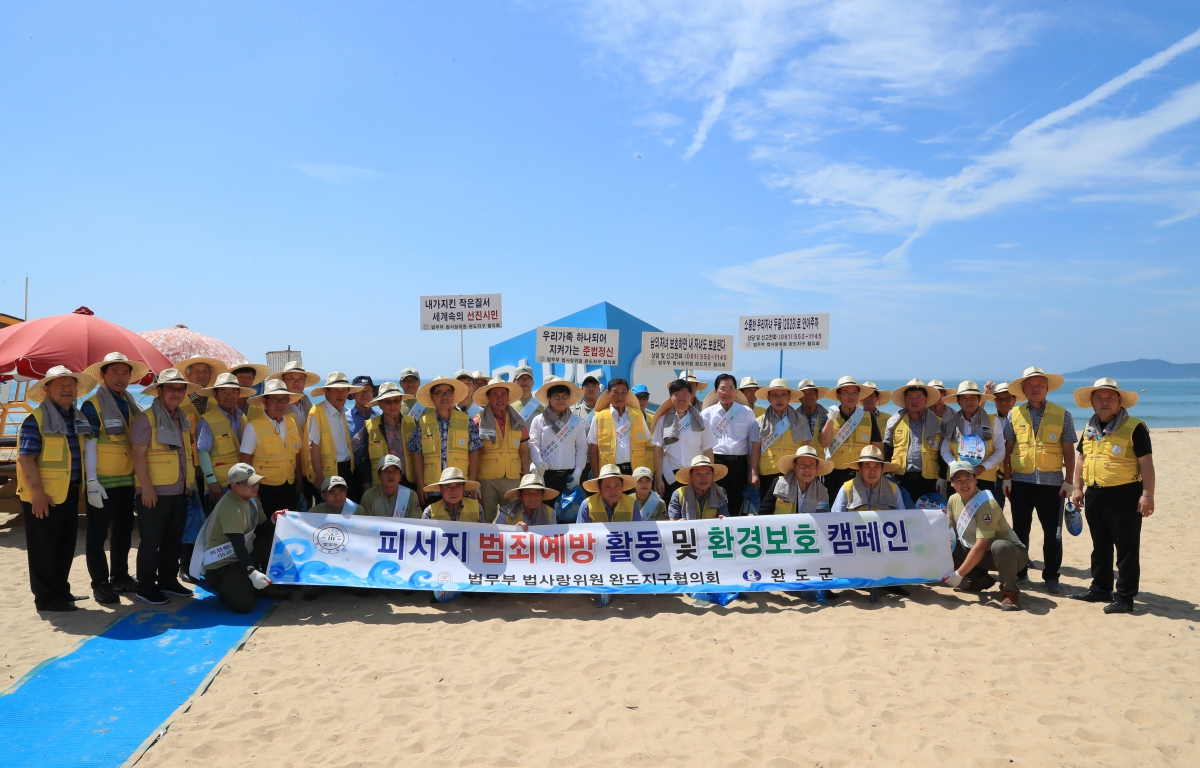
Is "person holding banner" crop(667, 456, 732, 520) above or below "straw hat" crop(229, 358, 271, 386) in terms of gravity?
below

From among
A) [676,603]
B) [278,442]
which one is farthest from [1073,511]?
[278,442]

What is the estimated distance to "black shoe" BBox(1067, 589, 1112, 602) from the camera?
17.5ft

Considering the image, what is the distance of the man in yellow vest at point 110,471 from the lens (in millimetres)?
5168

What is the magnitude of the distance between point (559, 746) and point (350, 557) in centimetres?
271

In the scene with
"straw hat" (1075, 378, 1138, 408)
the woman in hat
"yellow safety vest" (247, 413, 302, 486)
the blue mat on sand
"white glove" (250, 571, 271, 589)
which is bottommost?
the blue mat on sand

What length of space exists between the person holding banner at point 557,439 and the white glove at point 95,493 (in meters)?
3.26

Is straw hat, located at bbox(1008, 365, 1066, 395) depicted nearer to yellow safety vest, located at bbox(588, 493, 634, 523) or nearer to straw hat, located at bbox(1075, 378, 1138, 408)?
straw hat, located at bbox(1075, 378, 1138, 408)

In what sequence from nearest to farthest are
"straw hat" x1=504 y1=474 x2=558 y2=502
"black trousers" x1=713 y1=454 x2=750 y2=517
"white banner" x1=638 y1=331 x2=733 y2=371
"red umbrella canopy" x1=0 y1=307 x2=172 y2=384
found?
"straw hat" x1=504 y1=474 x2=558 y2=502, "black trousers" x1=713 y1=454 x2=750 y2=517, "red umbrella canopy" x1=0 y1=307 x2=172 y2=384, "white banner" x1=638 y1=331 x2=733 y2=371

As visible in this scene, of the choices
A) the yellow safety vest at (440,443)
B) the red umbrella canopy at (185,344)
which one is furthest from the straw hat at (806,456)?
the red umbrella canopy at (185,344)

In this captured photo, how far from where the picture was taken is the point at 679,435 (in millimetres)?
6242

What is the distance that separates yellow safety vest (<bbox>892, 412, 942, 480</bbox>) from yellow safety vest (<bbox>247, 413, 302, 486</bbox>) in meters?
5.15

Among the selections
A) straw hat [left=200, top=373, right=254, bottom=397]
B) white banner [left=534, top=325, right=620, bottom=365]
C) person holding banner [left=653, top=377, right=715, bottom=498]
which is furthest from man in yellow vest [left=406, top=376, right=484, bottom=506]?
white banner [left=534, top=325, right=620, bottom=365]

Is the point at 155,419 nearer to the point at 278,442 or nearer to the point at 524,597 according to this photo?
the point at 278,442

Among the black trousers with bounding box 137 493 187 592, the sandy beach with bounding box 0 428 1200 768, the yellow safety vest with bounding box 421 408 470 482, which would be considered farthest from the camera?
the yellow safety vest with bounding box 421 408 470 482
